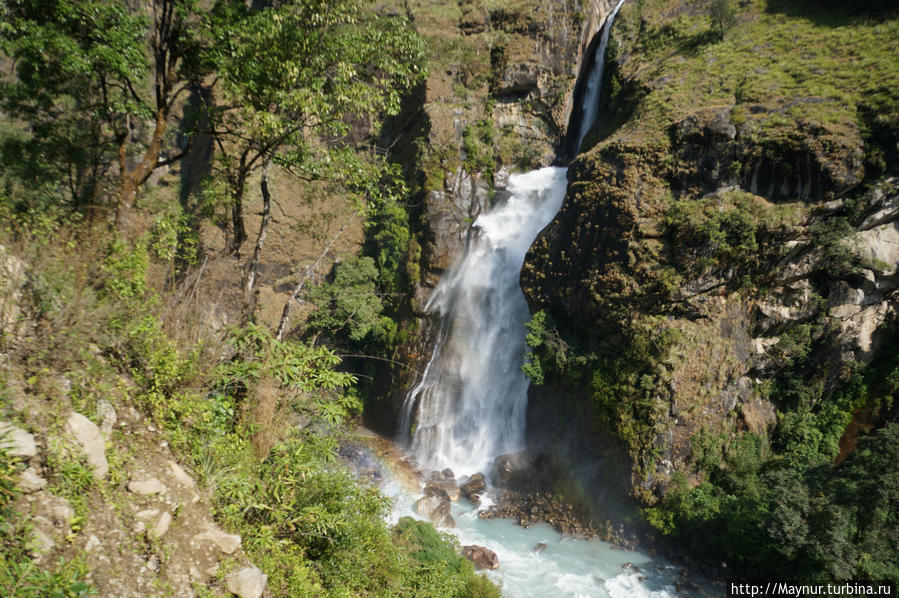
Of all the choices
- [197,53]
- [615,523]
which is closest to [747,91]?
[615,523]

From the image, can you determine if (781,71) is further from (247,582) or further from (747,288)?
(247,582)

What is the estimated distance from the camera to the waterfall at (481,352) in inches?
659

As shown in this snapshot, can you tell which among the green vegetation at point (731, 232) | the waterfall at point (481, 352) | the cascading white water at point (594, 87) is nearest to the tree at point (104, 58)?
the green vegetation at point (731, 232)

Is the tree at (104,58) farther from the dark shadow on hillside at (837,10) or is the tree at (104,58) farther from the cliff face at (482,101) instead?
the dark shadow on hillside at (837,10)

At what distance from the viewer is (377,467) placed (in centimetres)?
1641

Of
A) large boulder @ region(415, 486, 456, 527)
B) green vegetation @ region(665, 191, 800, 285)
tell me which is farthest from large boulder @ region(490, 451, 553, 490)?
green vegetation @ region(665, 191, 800, 285)

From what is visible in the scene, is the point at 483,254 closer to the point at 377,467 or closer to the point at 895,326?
the point at 377,467

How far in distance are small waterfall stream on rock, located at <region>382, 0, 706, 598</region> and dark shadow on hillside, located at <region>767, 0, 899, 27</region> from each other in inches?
287

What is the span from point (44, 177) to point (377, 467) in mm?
13160

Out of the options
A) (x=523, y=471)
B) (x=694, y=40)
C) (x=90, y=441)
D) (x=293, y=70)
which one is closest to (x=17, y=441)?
(x=90, y=441)

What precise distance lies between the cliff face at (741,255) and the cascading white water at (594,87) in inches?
290

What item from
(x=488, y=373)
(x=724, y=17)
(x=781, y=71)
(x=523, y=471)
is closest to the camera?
(x=781, y=71)

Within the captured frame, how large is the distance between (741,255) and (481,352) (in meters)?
9.64

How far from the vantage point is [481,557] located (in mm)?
11172
